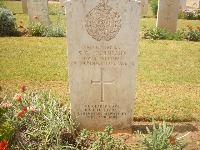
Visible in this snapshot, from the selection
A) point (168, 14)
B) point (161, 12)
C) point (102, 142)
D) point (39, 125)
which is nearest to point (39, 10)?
point (161, 12)

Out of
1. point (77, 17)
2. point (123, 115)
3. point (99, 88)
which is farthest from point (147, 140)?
point (77, 17)

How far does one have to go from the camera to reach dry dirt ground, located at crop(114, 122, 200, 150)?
13.1ft

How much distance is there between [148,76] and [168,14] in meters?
5.23

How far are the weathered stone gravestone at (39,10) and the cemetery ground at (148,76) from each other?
160 cm

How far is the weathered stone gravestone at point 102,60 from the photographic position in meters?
3.84

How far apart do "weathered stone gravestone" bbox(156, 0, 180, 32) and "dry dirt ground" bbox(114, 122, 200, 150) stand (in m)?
7.34

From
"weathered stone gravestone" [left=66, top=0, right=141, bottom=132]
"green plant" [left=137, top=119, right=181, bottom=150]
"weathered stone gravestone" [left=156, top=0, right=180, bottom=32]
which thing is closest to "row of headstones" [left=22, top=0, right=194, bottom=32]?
"weathered stone gravestone" [left=156, top=0, right=180, bottom=32]

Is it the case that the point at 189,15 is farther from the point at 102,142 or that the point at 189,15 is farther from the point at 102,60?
the point at 102,142

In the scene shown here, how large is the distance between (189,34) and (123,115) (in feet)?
24.7

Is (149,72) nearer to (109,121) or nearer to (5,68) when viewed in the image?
(109,121)

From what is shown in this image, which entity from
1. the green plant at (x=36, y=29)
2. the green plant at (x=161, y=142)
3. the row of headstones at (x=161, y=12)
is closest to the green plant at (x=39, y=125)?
the green plant at (x=161, y=142)

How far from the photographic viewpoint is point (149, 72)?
23.8 feet

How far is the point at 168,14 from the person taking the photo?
1122 centimetres

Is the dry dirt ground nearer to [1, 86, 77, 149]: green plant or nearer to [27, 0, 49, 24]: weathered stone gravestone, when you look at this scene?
[1, 86, 77, 149]: green plant
